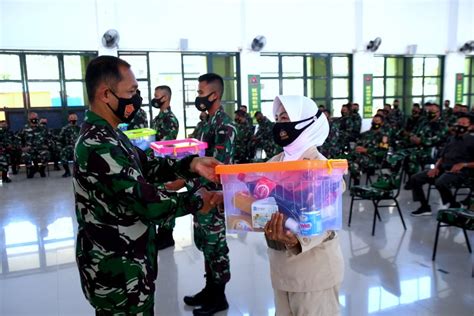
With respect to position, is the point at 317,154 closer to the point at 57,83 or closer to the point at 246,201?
the point at 246,201

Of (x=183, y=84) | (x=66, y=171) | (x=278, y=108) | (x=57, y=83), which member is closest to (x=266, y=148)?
(x=183, y=84)

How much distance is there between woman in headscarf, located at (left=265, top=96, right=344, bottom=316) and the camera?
1.54 meters

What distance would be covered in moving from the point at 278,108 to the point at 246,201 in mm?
507

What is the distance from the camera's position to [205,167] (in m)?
1.67

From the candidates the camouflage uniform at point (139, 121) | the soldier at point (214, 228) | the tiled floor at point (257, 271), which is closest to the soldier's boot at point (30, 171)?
the tiled floor at point (257, 271)

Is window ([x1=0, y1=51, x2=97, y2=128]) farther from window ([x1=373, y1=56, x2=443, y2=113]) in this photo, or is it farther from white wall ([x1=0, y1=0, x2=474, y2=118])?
window ([x1=373, y1=56, x2=443, y2=113])

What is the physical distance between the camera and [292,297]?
5.24 ft

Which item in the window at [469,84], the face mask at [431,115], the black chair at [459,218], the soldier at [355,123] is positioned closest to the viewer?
the black chair at [459,218]

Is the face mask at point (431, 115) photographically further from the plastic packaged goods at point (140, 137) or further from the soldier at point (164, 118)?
the plastic packaged goods at point (140, 137)

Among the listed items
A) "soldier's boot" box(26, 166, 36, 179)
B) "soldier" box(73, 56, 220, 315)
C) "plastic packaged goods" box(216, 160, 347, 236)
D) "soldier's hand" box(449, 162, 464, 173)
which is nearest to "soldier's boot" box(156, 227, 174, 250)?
"soldier" box(73, 56, 220, 315)

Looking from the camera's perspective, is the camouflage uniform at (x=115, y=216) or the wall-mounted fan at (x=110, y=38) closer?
the camouflage uniform at (x=115, y=216)

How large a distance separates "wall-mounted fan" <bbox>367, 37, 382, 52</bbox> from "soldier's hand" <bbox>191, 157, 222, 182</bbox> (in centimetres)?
1194

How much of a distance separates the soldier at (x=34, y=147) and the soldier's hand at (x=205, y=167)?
7867 mm

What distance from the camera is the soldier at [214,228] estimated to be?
8.86 feet
